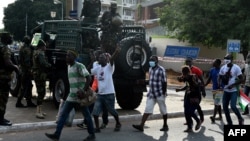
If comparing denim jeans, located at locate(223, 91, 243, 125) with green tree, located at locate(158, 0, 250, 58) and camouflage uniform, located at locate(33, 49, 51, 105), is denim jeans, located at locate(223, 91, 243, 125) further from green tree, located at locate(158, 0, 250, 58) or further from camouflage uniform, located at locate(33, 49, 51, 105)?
green tree, located at locate(158, 0, 250, 58)

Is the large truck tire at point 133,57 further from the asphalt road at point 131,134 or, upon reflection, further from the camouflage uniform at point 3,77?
the camouflage uniform at point 3,77

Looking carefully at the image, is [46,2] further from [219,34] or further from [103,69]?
[103,69]

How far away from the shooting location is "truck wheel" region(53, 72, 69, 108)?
9.77 metres

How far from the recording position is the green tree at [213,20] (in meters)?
22.2

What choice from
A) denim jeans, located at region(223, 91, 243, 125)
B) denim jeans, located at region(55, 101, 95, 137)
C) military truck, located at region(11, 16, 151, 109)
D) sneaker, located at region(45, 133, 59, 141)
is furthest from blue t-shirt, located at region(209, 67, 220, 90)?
sneaker, located at region(45, 133, 59, 141)

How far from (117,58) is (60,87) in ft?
5.46

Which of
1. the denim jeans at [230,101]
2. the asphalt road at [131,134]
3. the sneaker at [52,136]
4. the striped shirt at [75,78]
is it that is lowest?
the asphalt road at [131,134]

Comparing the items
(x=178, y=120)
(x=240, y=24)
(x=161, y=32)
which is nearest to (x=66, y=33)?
(x=178, y=120)

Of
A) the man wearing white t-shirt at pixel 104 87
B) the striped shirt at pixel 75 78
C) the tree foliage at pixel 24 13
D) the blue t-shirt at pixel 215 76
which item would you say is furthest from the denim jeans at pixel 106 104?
the tree foliage at pixel 24 13

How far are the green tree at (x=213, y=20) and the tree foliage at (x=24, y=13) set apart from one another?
102 feet

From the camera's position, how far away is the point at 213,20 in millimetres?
23203

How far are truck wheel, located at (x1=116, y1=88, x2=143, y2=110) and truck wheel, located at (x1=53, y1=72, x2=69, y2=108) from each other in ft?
5.46

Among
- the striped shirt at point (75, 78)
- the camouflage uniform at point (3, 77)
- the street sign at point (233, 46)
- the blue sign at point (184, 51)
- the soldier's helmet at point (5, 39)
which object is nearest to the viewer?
the striped shirt at point (75, 78)

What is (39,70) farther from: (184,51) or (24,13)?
(24,13)
